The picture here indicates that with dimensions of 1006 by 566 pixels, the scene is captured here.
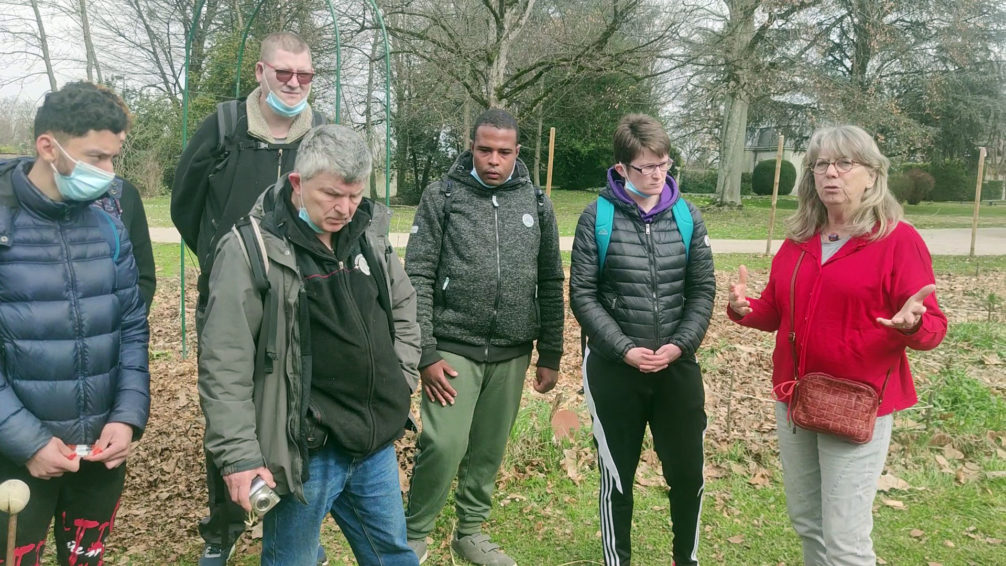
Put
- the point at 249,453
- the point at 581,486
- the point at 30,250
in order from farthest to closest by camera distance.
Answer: the point at 581,486
the point at 30,250
the point at 249,453

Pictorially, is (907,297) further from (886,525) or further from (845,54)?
(845,54)

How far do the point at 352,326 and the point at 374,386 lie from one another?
20 centimetres

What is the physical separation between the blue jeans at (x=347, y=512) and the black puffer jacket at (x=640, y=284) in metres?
1.06

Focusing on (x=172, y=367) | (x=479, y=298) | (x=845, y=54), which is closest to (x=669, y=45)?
(x=172, y=367)

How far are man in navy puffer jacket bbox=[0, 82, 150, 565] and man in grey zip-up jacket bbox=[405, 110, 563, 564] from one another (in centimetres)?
117

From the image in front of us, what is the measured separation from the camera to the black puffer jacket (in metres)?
3.08

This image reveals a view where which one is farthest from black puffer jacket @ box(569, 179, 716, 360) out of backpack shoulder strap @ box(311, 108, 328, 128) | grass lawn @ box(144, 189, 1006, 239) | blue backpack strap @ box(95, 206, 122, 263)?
grass lawn @ box(144, 189, 1006, 239)

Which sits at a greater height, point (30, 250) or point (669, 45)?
point (669, 45)

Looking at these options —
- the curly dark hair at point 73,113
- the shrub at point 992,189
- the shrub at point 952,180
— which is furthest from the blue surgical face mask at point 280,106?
the shrub at point 992,189

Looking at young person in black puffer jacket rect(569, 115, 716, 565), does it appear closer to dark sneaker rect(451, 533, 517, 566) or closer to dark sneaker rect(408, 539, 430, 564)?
dark sneaker rect(451, 533, 517, 566)

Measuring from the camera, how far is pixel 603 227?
10.3 feet

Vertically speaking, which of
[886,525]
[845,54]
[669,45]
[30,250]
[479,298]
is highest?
[845,54]

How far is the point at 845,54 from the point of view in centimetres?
2803

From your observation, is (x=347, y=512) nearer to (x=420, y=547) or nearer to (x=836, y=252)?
(x=420, y=547)
